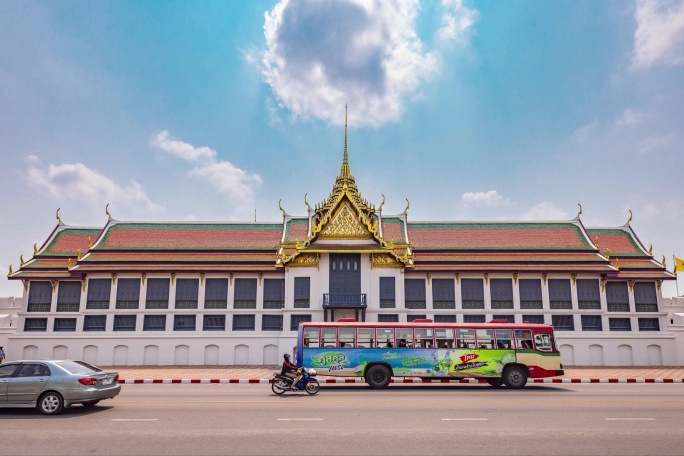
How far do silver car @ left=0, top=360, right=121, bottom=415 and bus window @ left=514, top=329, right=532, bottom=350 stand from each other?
15732 millimetres

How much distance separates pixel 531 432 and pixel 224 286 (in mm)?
28550

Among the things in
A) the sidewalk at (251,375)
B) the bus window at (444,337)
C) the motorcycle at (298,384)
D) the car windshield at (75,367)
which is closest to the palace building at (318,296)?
the sidewalk at (251,375)

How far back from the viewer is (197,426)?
11.4 meters

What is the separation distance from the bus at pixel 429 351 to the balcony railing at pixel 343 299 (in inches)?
513

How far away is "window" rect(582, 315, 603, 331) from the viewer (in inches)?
1399

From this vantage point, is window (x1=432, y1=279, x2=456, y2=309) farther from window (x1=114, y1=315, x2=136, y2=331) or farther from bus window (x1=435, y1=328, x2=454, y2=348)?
window (x1=114, y1=315, x2=136, y2=331)

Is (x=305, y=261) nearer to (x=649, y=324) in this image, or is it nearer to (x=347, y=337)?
(x=347, y=337)

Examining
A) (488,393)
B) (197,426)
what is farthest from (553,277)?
(197,426)

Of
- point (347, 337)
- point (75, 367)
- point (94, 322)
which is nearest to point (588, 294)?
point (347, 337)

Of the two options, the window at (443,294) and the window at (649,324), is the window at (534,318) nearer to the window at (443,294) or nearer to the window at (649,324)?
the window at (443,294)

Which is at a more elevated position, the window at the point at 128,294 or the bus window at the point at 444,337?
the window at the point at 128,294

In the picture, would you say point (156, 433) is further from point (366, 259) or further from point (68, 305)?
point (68, 305)

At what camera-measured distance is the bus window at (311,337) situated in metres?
21.1

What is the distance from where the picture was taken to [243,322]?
117 ft
